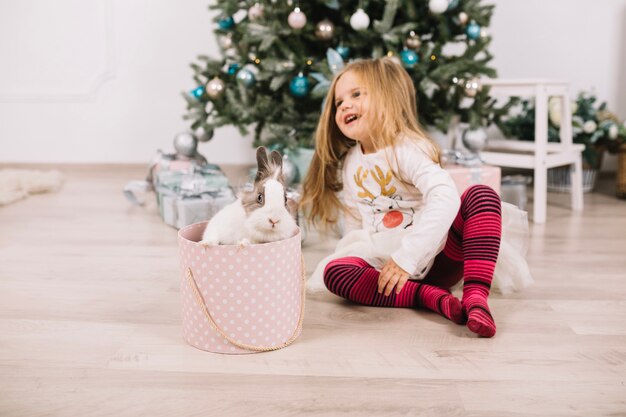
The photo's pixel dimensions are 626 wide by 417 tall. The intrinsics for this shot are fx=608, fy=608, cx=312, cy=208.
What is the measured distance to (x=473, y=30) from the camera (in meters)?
2.37

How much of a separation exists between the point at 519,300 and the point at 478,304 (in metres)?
0.25

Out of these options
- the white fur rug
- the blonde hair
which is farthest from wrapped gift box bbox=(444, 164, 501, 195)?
the white fur rug

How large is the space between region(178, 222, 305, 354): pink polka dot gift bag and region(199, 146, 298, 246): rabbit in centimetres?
3

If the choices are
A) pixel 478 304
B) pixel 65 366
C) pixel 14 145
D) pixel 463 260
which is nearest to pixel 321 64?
pixel 463 260

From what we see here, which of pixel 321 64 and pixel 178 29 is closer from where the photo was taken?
pixel 321 64

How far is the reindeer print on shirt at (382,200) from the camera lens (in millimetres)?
Answer: 1445

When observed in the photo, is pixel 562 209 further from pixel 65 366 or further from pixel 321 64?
pixel 65 366

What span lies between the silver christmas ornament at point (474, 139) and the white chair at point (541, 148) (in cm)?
5

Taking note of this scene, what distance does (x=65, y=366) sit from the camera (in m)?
1.09

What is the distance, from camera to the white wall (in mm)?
3400

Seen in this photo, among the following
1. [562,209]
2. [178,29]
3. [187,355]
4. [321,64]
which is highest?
[178,29]

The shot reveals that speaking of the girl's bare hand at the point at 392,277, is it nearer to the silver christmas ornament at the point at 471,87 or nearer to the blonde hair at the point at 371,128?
the blonde hair at the point at 371,128

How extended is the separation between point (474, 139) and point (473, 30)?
0.42 metres

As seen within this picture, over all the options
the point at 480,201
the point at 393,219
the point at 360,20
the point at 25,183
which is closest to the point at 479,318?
the point at 480,201
